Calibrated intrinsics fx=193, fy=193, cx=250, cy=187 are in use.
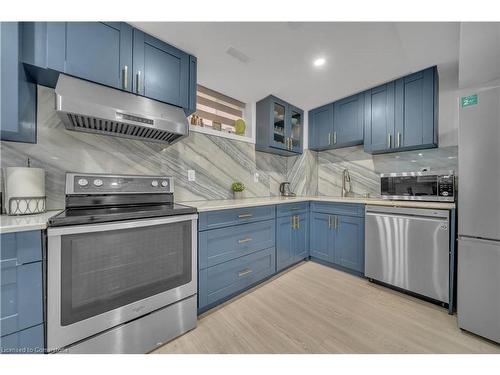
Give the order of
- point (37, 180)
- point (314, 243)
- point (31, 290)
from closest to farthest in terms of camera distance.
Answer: point (31, 290) → point (37, 180) → point (314, 243)

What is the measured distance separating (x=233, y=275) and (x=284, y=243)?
0.80 metres

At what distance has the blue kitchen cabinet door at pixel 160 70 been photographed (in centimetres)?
147

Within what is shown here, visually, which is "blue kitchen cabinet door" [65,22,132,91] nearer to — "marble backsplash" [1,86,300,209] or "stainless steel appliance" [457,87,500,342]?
"marble backsplash" [1,86,300,209]

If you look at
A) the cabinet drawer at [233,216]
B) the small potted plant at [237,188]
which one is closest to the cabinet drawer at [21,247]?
the cabinet drawer at [233,216]

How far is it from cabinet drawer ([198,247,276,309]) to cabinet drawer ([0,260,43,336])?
0.90 m

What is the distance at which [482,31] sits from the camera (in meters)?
1.31

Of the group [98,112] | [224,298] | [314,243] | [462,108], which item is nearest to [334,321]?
[224,298]

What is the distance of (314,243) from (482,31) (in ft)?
7.75

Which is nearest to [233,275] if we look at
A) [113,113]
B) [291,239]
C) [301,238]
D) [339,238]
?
[291,239]

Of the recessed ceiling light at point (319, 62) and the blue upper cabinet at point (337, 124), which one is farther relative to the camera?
the blue upper cabinet at point (337, 124)

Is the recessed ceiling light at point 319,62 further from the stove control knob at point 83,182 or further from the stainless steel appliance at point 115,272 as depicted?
the stove control knob at point 83,182

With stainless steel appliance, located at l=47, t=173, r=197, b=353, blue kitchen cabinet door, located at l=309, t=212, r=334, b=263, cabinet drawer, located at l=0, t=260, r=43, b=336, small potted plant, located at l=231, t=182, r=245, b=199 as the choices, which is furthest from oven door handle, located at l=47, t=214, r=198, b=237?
blue kitchen cabinet door, located at l=309, t=212, r=334, b=263
